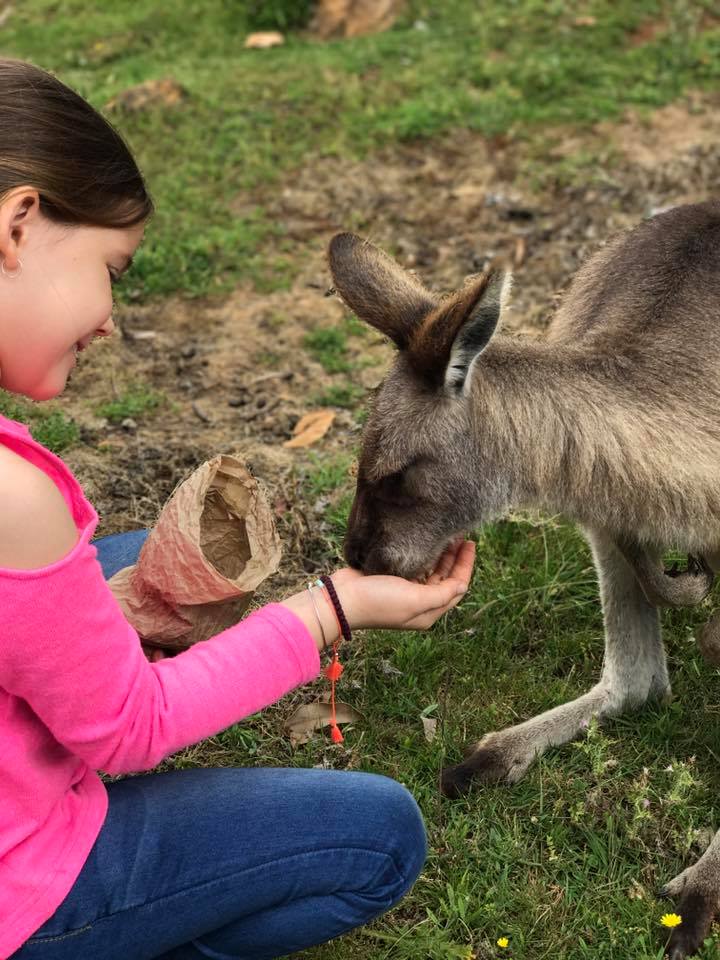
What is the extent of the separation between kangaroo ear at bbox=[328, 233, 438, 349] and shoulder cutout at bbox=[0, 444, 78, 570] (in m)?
1.04

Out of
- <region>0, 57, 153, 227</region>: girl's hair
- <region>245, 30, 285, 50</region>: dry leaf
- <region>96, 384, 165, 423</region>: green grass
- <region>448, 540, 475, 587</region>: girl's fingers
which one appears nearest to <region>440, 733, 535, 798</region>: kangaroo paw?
<region>448, 540, 475, 587</region>: girl's fingers

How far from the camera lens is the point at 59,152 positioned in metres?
1.98

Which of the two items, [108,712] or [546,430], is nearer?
[108,712]

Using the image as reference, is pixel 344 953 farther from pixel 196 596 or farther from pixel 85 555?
pixel 85 555

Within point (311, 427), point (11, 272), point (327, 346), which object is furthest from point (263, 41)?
point (11, 272)

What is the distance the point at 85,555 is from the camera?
1941 mm

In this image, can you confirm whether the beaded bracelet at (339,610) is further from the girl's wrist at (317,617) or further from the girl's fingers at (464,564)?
the girl's fingers at (464,564)

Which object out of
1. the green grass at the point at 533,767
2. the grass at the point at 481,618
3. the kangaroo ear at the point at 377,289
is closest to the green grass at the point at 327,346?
the grass at the point at 481,618

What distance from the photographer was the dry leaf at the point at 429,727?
129 inches

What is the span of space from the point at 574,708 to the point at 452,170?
3.67 meters

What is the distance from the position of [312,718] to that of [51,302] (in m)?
1.66

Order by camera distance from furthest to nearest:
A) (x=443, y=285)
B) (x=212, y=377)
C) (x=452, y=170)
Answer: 1. (x=452, y=170)
2. (x=443, y=285)
3. (x=212, y=377)

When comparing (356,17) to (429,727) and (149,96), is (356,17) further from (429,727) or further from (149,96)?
(429,727)

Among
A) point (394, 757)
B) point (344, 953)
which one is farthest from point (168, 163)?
point (344, 953)
